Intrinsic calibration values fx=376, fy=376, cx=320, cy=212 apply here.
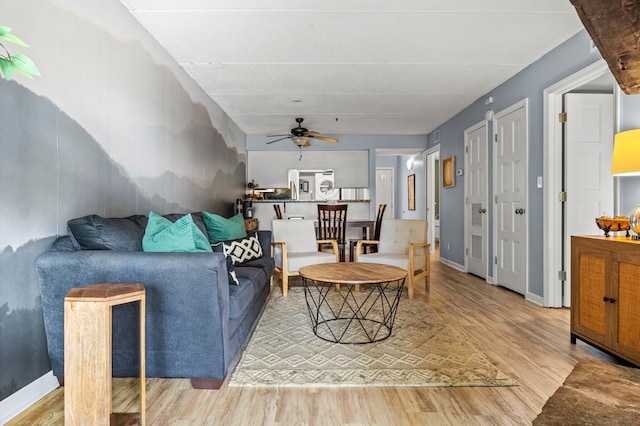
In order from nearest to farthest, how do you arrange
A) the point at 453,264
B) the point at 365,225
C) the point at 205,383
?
the point at 205,383 < the point at 365,225 < the point at 453,264

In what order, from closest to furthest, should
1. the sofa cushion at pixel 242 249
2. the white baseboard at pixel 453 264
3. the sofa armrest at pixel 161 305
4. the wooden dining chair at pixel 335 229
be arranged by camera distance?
1. the sofa armrest at pixel 161 305
2. the sofa cushion at pixel 242 249
3. the wooden dining chair at pixel 335 229
4. the white baseboard at pixel 453 264

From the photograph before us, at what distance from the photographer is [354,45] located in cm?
347

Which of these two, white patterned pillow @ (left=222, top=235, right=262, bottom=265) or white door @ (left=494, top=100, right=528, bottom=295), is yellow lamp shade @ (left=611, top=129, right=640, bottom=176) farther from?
white patterned pillow @ (left=222, top=235, right=262, bottom=265)

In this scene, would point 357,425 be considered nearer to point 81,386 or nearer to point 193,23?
point 81,386

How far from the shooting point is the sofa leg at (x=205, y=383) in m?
1.94

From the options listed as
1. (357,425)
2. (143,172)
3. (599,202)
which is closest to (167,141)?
(143,172)

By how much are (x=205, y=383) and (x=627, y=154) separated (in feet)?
8.95

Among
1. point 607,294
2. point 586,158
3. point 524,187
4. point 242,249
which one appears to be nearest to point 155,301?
point 242,249

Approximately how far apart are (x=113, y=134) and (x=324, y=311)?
7.17 feet

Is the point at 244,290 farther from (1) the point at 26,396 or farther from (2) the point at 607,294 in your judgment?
(2) the point at 607,294

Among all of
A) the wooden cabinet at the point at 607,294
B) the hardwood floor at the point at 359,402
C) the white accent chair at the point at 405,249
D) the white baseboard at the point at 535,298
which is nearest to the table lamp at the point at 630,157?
the wooden cabinet at the point at 607,294

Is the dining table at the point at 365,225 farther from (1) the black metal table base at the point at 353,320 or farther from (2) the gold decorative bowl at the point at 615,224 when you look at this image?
(2) the gold decorative bowl at the point at 615,224

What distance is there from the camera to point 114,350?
1903 mm

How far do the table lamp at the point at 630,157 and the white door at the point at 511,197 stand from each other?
1718 mm
